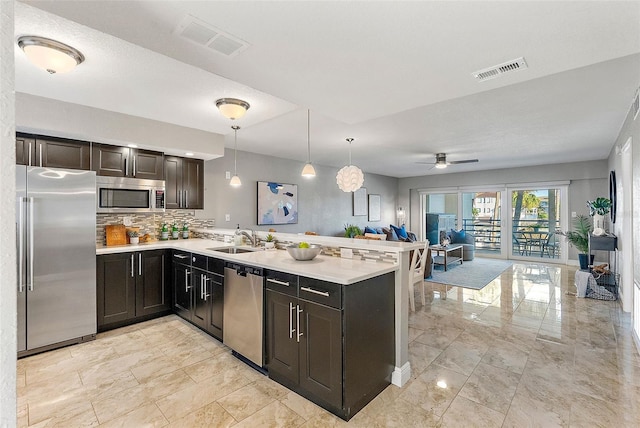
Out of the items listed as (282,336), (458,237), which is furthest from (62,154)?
(458,237)

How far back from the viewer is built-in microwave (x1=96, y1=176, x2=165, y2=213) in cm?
367

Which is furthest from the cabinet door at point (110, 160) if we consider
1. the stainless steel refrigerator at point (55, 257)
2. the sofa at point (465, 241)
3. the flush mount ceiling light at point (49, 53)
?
the sofa at point (465, 241)

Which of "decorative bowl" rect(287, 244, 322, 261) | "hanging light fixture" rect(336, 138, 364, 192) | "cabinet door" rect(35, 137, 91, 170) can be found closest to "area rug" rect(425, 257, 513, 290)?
"hanging light fixture" rect(336, 138, 364, 192)

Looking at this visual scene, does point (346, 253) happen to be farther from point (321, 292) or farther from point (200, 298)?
point (200, 298)

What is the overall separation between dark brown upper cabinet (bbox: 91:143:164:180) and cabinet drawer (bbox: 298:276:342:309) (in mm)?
2995

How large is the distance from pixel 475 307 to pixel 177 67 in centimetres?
454

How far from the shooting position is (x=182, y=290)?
3.67 m

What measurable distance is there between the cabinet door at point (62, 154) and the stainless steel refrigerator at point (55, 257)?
37 centimetres

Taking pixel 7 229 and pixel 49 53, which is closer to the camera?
pixel 7 229

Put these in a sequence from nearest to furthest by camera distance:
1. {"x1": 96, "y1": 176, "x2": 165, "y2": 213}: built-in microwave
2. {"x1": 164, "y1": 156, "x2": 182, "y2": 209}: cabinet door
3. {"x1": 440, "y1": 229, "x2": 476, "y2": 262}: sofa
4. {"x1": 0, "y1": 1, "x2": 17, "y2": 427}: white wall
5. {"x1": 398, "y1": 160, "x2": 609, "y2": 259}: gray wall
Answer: {"x1": 0, "y1": 1, "x2": 17, "y2": 427}: white wall, {"x1": 96, "y1": 176, "x2": 165, "y2": 213}: built-in microwave, {"x1": 164, "y1": 156, "x2": 182, "y2": 209}: cabinet door, {"x1": 398, "y1": 160, "x2": 609, "y2": 259}: gray wall, {"x1": 440, "y1": 229, "x2": 476, "y2": 262}: sofa

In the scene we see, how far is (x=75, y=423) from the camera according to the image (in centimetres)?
199

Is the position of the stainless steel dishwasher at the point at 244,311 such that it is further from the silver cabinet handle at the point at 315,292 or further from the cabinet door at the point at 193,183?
the cabinet door at the point at 193,183

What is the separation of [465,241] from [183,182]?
730 centimetres

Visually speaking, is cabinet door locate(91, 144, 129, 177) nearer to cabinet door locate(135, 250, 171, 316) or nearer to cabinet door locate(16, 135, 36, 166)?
cabinet door locate(16, 135, 36, 166)
